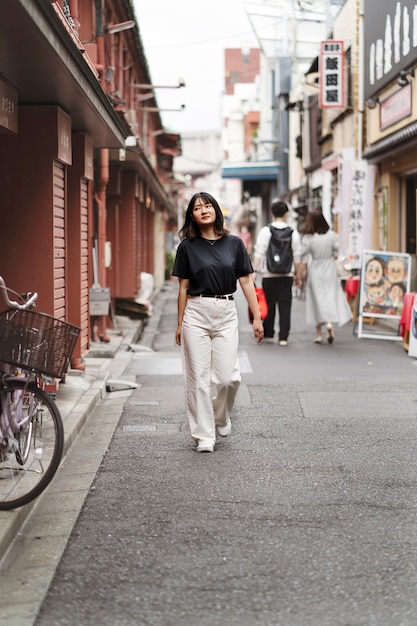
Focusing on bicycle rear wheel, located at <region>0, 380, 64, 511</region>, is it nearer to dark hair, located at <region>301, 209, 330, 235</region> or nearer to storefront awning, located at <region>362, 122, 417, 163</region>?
dark hair, located at <region>301, 209, 330, 235</region>

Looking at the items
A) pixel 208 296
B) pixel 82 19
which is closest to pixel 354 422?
pixel 208 296

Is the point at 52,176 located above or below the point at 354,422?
above

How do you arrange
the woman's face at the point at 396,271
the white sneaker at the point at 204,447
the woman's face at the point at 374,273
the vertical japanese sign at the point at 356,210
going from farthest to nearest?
the vertical japanese sign at the point at 356,210
the woman's face at the point at 374,273
the woman's face at the point at 396,271
the white sneaker at the point at 204,447

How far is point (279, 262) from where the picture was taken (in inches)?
548

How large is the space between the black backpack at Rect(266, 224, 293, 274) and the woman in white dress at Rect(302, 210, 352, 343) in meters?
0.43

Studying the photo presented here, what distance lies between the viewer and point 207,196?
711 cm

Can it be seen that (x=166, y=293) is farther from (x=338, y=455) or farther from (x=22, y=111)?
(x=338, y=455)

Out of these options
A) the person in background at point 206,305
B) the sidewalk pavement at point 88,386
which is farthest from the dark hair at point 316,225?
the person in background at point 206,305

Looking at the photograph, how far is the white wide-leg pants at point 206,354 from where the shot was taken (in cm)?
708

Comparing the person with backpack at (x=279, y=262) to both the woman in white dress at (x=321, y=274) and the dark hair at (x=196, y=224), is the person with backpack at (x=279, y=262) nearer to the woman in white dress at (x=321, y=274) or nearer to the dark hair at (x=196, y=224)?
the woman in white dress at (x=321, y=274)

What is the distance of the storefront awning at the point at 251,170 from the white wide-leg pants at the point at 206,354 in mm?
33165

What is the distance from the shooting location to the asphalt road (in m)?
4.03

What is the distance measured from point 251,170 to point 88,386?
1300 inches

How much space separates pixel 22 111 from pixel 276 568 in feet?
18.4
